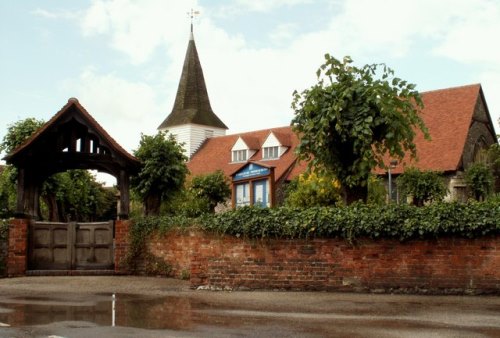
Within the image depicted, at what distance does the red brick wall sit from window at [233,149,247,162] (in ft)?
129

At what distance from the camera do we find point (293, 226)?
1441 cm

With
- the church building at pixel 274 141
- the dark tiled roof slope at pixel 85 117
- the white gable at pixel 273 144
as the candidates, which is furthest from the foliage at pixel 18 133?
→ the white gable at pixel 273 144

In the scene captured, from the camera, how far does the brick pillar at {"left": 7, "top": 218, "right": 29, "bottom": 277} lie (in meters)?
18.7

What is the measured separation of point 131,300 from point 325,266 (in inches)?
161

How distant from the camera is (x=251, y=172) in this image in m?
20.8

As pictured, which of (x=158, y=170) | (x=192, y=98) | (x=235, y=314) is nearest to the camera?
(x=235, y=314)

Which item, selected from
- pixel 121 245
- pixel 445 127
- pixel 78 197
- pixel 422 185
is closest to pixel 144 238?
pixel 121 245

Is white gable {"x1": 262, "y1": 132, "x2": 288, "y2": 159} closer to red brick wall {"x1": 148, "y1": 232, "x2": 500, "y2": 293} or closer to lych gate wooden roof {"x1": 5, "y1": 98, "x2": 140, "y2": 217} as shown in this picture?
lych gate wooden roof {"x1": 5, "y1": 98, "x2": 140, "y2": 217}

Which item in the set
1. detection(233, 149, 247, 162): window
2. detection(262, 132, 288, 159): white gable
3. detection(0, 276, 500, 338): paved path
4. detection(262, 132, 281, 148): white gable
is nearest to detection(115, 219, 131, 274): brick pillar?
detection(0, 276, 500, 338): paved path

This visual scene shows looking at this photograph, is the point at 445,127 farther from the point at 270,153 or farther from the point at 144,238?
the point at 144,238

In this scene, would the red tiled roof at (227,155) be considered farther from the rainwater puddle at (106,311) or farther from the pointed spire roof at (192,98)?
the rainwater puddle at (106,311)

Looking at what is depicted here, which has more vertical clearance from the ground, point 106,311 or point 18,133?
point 18,133

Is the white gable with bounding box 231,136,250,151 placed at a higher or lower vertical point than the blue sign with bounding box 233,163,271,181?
higher

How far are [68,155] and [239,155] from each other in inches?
1406
